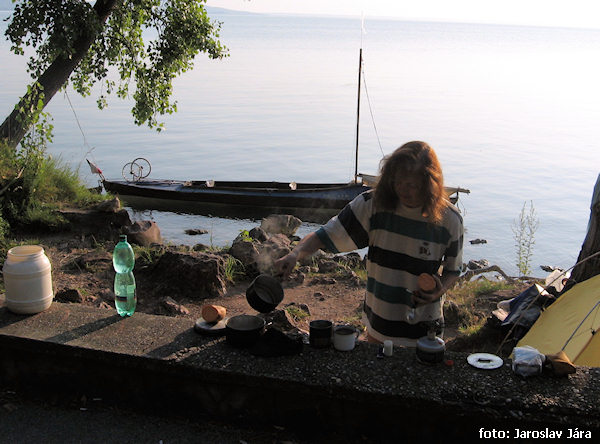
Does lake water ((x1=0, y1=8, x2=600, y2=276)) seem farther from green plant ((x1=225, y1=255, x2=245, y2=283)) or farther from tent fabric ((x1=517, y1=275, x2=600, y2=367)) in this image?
tent fabric ((x1=517, y1=275, x2=600, y2=367))

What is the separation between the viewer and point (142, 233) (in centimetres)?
1008

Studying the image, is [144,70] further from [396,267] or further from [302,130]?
[302,130]

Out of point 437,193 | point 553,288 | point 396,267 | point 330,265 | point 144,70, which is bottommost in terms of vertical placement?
point 330,265

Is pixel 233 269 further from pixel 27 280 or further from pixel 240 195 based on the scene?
pixel 240 195

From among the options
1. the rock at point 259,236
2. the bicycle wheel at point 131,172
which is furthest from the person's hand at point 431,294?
the bicycle wheel at point 131,172

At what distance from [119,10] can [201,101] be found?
28.8 m

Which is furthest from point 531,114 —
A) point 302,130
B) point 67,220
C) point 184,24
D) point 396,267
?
point 396,267

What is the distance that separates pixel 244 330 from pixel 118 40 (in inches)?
383

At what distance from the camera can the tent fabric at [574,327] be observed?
407 centimetres

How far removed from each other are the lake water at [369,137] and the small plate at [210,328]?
11897 millimetres

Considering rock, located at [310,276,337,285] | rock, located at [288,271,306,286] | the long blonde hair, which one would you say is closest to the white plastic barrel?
the long blonde hair

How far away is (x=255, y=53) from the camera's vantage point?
7662 centimetres

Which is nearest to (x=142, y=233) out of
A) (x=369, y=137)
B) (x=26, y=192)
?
(x=26, y=192)

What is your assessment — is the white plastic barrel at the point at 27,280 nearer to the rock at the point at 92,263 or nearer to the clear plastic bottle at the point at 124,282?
the clear plastic bottle at the point at 124,282
